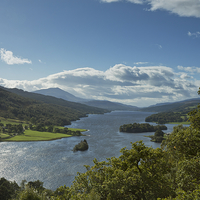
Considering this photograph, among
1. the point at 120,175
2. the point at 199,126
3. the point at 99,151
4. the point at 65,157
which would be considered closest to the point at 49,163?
the point at 65,157

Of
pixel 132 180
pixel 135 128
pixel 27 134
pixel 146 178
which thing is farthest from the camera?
pixel 135 128

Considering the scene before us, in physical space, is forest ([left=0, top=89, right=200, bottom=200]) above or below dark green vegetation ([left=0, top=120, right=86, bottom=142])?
above

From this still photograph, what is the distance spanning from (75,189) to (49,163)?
63721mm

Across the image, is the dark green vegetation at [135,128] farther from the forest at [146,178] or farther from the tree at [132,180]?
the tree at [132,180]

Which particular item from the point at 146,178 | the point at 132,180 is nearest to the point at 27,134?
the point at 132,180

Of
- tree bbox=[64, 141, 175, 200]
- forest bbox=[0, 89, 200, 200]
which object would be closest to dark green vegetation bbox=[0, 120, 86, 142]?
tree bbox=[64, 141, 175, 200]

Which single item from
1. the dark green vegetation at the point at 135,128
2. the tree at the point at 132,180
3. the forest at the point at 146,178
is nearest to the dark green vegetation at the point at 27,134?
the dark green vegetation at the point at 135,128

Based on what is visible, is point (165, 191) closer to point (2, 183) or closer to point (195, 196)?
point (195, 196)

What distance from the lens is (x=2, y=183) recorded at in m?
49.8

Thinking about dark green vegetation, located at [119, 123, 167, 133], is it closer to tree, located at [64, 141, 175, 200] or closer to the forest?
the forest

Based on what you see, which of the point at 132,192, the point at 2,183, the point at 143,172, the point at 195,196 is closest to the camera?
the point at 195,196

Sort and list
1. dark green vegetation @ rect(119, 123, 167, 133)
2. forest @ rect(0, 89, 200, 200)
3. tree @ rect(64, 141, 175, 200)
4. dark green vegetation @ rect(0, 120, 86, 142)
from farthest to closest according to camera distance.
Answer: dark green vegetation @ rect(119, 123, 167, 133) → dark green vegetation @ rect(0, 120, 86, 142) → tree @ rect(64, 141, 175, 200) → forest @ rect(0, 89, 200, 200)

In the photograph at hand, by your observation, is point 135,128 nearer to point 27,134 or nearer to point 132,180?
point 27,134

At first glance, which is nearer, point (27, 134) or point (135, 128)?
point (27, 134)
